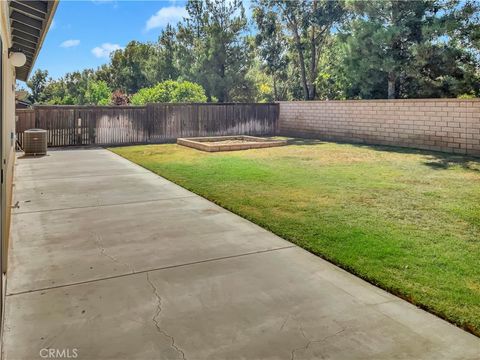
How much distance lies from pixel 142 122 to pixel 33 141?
17.4 feet

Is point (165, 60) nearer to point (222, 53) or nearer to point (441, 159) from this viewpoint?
point (222, 53)

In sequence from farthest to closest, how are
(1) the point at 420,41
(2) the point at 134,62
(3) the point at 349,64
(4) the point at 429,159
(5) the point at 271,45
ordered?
1. (2) the point at 134,62
2. (5) the point at 271,45
3. (3) the point at 349,64
4. (1) the point at 420,41
5. (4) the point at 429,159

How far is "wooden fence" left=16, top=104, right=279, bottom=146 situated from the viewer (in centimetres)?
1512

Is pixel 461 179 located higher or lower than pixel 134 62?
lower

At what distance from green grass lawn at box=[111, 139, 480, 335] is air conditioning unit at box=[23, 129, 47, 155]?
3.34 metres

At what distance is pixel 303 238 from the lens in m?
4.61

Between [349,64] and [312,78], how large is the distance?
376 inches

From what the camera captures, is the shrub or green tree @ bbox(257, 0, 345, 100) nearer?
green tree @ bbox(257, 0, 345, 100)

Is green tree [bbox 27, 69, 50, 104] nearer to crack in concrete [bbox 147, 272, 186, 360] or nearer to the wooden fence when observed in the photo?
the wooden fence

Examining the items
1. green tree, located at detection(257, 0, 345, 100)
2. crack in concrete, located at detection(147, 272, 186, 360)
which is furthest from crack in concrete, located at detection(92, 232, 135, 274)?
green tree, located at detection(257, 0, 345, 100)

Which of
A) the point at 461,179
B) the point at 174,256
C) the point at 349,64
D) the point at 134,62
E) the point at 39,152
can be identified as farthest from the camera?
the point at 134,62

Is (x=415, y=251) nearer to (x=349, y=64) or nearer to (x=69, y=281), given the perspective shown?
(x=69, y=281)

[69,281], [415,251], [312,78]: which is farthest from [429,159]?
[312,78]

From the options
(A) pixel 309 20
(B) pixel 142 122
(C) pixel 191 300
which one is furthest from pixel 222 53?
(C) pixel 191 300
